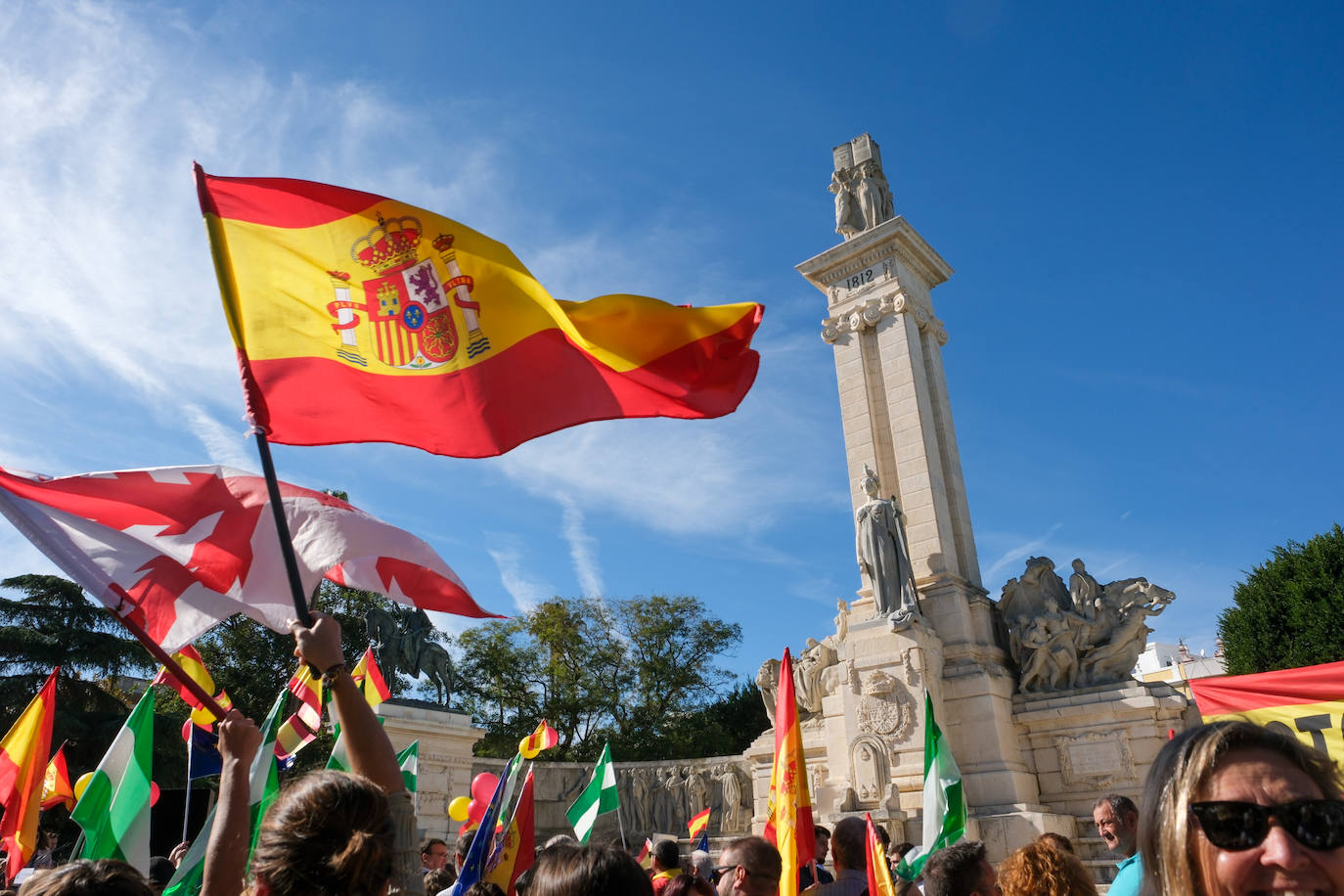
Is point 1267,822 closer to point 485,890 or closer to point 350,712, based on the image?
point 350,712

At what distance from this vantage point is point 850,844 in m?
4.76

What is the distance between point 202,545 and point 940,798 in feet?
14.9

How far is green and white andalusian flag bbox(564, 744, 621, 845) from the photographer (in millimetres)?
7973

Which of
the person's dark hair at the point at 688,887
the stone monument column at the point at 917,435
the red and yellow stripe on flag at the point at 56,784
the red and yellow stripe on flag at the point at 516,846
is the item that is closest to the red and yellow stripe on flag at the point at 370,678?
the red and yellow stripe on flag at the point at 56,784

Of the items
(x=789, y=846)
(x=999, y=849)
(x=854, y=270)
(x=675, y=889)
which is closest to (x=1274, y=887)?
(x=675, y=889)

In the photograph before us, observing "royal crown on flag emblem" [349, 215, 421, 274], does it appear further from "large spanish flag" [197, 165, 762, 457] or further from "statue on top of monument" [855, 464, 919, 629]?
"statue on top of monument" [855, 464, 919, 629]

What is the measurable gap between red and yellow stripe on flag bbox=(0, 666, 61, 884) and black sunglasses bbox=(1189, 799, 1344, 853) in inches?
316

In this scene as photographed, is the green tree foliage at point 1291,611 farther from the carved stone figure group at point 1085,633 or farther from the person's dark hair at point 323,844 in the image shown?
the person's dark hair at point 323,844

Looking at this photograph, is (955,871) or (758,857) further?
(758,857)

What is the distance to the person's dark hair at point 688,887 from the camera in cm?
347

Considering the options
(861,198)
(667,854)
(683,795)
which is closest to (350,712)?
(667,854)

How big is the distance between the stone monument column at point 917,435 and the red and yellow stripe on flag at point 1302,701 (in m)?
8.42

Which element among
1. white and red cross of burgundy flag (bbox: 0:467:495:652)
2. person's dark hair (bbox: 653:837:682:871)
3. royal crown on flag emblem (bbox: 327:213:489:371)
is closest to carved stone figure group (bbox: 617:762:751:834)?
person's dark hair (bbox: 653:837:682:871)

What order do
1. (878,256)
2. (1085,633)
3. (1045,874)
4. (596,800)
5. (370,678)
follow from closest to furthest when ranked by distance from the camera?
(1045,874), (596,800), (370,678), (1085,633), (878,256)
